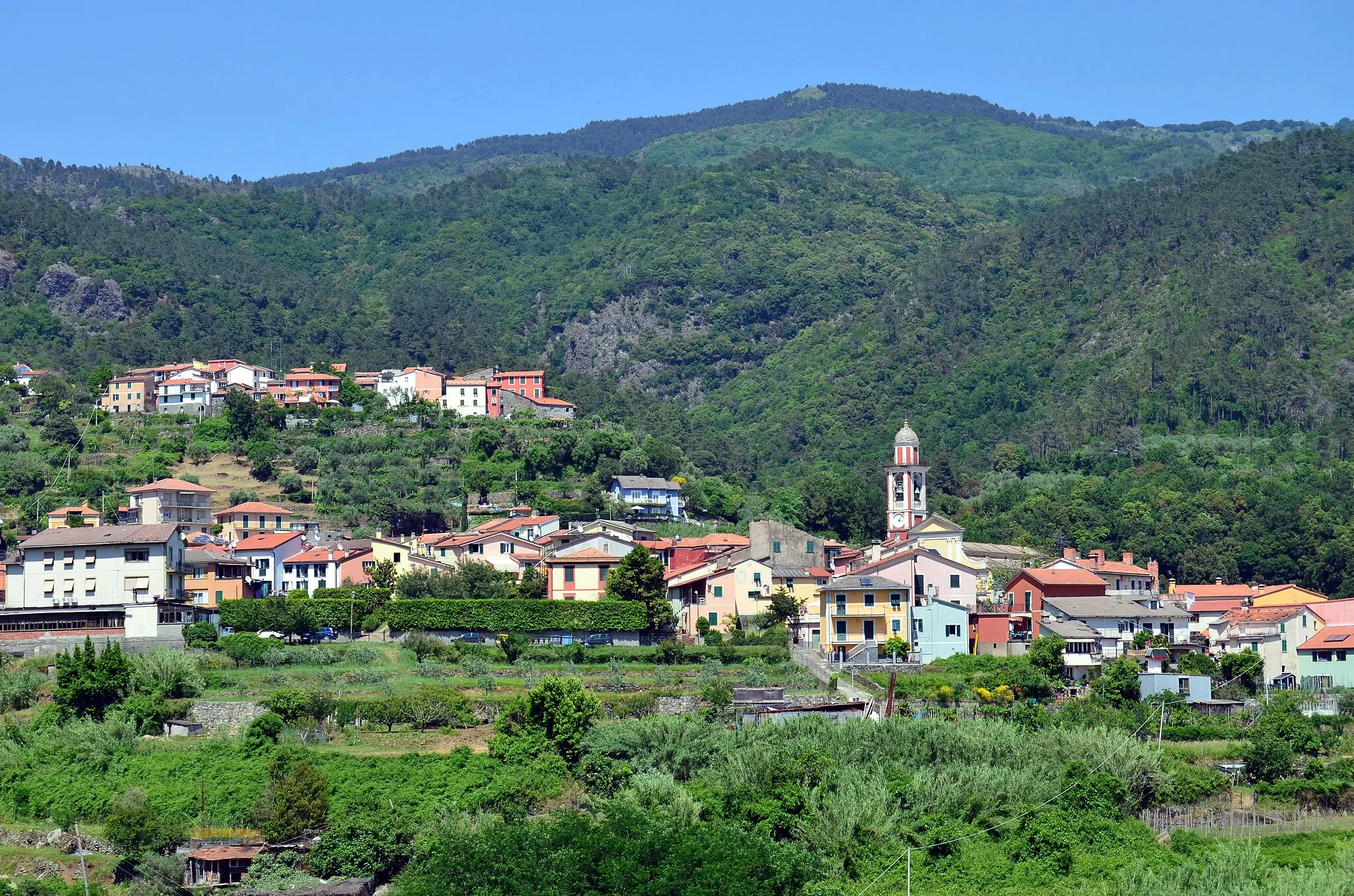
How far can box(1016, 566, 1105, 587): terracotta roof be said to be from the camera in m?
74.3

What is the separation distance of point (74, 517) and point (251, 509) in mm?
11673

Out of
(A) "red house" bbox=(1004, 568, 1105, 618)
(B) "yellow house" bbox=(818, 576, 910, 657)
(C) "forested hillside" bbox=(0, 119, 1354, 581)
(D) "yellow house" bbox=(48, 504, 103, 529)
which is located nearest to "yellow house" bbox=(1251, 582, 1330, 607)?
(A) "red house" bbox=(1004, 568, 1105, 618)

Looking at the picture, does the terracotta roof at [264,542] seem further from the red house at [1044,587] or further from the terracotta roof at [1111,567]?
the terracotta roof at [1111,567]

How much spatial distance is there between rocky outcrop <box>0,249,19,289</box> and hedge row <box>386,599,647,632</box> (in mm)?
112587

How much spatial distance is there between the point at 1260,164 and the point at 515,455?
88.7 m

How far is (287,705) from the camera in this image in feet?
186

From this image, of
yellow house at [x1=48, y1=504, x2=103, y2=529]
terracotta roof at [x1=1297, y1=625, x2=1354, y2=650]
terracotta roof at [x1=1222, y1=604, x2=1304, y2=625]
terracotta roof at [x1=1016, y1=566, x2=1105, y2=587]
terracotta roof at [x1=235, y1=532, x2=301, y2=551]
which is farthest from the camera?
yellow house at [x1=48, y1=504, x2=103, y2=529]

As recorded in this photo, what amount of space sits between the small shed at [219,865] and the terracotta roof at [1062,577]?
3531 cm

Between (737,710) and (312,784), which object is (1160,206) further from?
(312,784)

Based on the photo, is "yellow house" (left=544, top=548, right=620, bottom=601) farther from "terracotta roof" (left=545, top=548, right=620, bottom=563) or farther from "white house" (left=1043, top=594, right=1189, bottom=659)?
"white house" (left=1043, top=594, right=1189, bottom=659)

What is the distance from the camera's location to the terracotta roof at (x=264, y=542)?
273ft

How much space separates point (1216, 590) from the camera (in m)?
90.9

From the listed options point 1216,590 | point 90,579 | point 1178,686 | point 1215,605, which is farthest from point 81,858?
point 1216,590

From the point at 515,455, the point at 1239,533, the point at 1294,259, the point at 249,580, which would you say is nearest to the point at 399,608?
the point at 249,580
